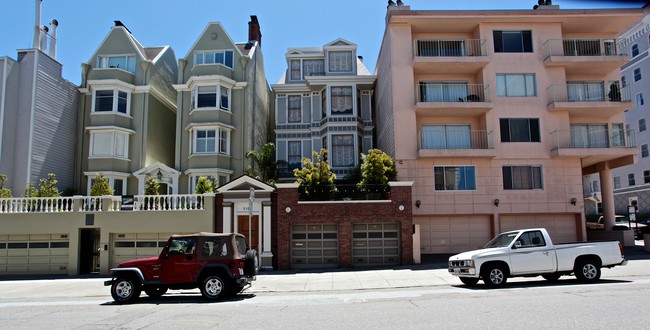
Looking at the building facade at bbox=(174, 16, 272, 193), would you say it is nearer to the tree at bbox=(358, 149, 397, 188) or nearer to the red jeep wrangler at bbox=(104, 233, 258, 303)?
the tree at bbox=(358, 149, 397, 188)

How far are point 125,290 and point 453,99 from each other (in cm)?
2133

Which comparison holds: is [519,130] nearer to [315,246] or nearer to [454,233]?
[454,233]

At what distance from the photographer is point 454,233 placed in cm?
2744

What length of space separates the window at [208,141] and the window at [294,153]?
17.9ft

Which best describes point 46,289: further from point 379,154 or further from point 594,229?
point 594,229

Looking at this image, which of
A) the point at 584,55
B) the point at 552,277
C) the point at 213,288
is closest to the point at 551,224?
the point at 584,55

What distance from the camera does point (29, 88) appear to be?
2827 centimetres

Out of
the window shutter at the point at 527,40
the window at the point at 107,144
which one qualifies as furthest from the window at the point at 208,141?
the window shutter at the point at 527,40

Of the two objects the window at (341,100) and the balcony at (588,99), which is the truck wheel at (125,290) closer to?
the window at (341,100)

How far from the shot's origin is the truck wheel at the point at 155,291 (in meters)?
13.9

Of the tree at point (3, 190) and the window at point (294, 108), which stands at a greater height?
the window at point (294, 108)

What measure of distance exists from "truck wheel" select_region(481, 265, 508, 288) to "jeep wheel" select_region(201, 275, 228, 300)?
752 cm

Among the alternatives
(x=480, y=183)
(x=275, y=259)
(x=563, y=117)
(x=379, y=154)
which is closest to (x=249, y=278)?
(x=275, y=259)

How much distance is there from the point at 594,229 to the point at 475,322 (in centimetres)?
2553
